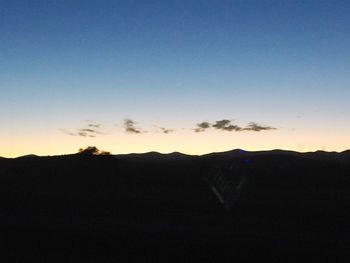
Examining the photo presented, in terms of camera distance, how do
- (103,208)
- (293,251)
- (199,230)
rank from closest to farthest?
(293,251) < (199,230) < (103,208)

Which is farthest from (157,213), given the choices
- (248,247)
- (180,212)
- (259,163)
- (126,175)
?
(259,163)

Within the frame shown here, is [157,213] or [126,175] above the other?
[126,175]

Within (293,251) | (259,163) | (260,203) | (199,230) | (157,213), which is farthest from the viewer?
(259,163)

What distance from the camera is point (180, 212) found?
2936 centimetres

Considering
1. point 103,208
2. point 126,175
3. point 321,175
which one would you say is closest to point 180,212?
point 103,208

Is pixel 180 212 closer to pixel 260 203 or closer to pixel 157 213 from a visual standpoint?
pixel 157 213

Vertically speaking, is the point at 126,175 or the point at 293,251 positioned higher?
the point at 126,175

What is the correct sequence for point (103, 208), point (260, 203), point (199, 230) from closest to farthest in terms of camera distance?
point (199, 230) → point (103, 208) → point (260, 203)

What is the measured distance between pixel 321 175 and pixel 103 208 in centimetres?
4013

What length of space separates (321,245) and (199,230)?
566 centimetres


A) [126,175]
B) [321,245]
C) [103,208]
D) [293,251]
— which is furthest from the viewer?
[126,175]

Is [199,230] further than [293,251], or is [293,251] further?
[199,230]

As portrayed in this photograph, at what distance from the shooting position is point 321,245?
20109mm

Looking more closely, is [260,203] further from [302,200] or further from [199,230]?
[199,230]
